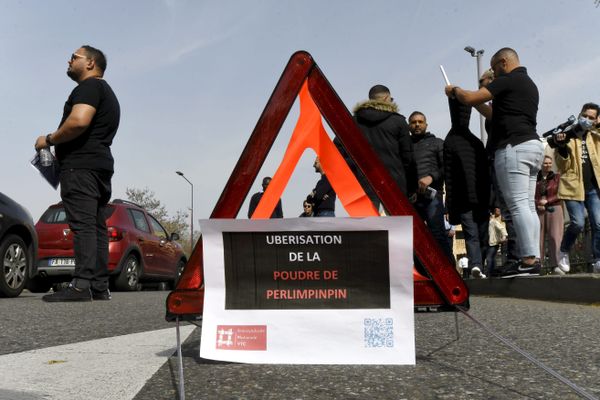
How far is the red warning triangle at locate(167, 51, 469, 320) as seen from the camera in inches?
84.3

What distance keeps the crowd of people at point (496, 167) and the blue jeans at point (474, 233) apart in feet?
0.04

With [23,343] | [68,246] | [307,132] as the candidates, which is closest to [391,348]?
[307,132]

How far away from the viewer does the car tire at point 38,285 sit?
387 inches

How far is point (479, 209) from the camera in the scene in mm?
6254

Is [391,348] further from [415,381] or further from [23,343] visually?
[23,343]

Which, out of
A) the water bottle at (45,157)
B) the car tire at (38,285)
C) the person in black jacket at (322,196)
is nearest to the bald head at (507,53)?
the person in black jacket at (322,196)

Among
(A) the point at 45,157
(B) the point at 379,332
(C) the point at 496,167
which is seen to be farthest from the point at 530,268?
(A) the point at 45,157

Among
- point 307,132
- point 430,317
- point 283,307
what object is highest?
point 307,132

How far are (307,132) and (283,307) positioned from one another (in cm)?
65

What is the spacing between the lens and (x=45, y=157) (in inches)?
220

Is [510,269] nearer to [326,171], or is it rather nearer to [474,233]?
[474,233]

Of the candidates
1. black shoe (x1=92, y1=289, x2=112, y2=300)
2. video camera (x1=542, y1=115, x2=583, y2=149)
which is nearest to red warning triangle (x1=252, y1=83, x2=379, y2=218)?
black shoe (x1=92, y1=289, x2=112, y2=300)

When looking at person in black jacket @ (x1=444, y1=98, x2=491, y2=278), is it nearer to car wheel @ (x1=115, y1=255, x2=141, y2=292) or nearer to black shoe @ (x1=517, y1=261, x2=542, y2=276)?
black shoe @ (x1=517, y1=261, x2=542, y2=276)

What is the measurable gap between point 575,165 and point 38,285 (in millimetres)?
8002
